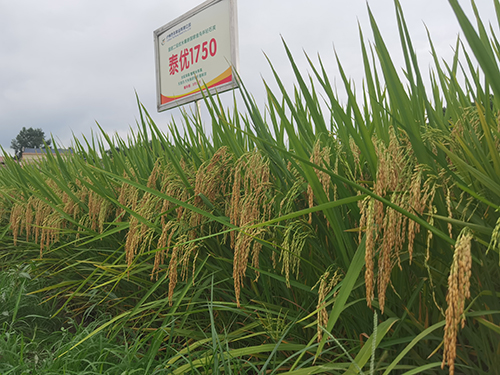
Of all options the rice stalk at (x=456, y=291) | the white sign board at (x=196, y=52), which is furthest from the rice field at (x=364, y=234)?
the white sign board at (x=196, y=52)

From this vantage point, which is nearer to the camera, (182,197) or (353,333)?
(353,333)

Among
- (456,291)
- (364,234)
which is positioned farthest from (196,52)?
(456,291)

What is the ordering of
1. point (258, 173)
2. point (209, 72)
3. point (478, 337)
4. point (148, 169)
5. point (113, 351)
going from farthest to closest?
point (209, 72) < point (148, 169) < point (113, 351) < point (258, 173) < point (478, 337)

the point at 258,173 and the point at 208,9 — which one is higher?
the point at 208,9

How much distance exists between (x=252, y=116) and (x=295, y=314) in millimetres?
790

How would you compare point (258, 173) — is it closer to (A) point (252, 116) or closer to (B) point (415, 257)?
(A) point (252, 116)

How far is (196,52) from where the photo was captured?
22.0ft

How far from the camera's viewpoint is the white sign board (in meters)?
5.97

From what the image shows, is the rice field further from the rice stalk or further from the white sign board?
the white sign board

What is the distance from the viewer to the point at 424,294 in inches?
45.4

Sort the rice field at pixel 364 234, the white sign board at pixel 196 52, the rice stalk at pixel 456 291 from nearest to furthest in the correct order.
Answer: the rice stalk at pixel 456 291 < the rice field at pixel 364 234 < the white sign board at pixel 196 52

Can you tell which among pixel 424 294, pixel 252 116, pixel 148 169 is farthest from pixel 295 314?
pixel 148 169

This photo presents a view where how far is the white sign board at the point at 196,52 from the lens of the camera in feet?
19.6

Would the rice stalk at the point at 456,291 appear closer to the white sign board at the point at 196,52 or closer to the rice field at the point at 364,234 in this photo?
the rice field at the point at 364,234
